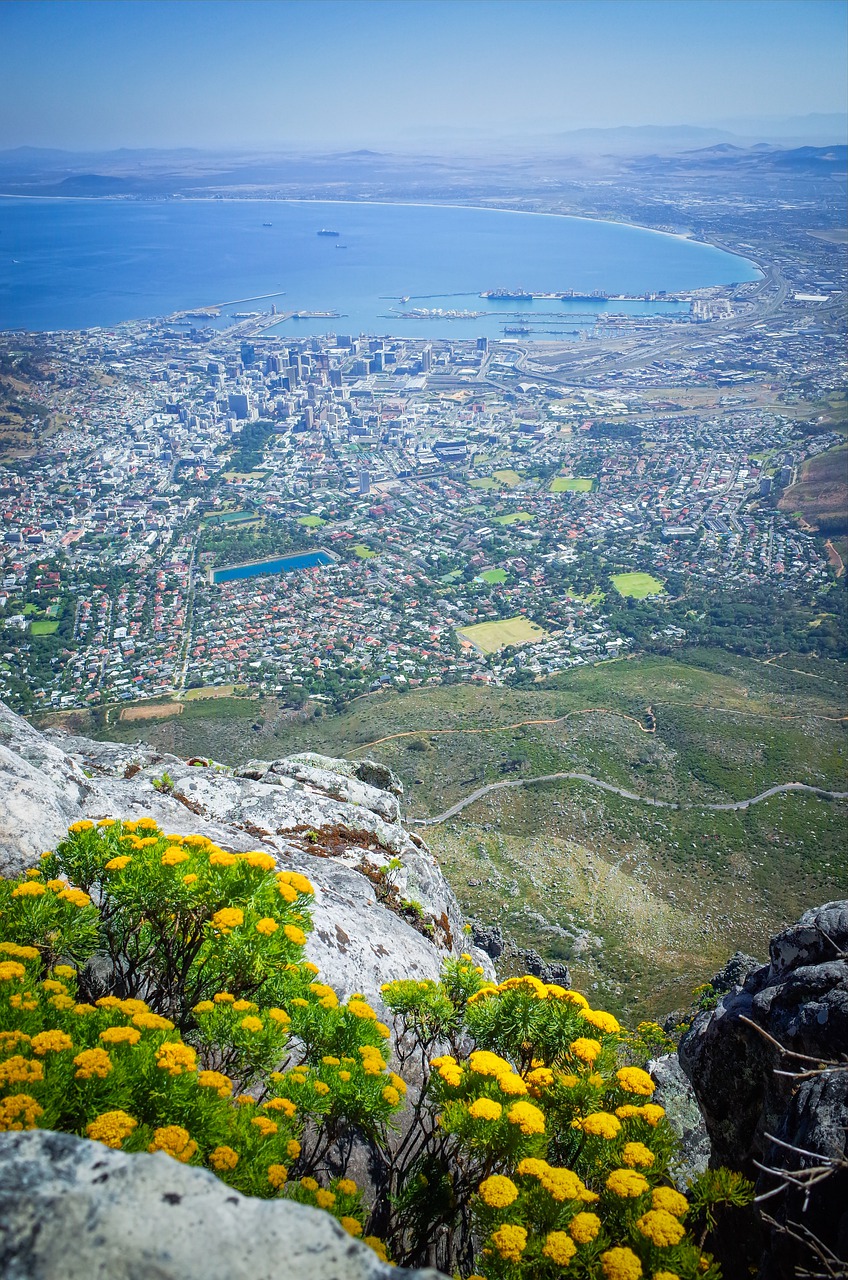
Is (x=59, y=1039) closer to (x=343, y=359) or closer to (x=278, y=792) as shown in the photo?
(x=278, y=792)

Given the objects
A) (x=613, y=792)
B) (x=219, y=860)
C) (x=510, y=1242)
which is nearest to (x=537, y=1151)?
(x=510, y=1242)

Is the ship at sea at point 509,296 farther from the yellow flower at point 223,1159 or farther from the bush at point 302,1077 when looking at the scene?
the yellow flower at point 223,1159

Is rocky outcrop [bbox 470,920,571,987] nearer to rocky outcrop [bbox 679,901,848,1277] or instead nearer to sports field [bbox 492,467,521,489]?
rocky outcrop [bbox 679,901,848,1277]

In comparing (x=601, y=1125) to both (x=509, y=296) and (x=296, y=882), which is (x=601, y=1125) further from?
(x=509, y=296)

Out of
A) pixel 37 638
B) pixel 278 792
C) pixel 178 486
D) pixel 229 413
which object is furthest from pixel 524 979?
pixel 229 413

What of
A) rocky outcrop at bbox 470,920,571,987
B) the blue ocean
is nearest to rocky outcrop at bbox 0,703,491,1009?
rocky outcrop at bbox 470,920,571,987
